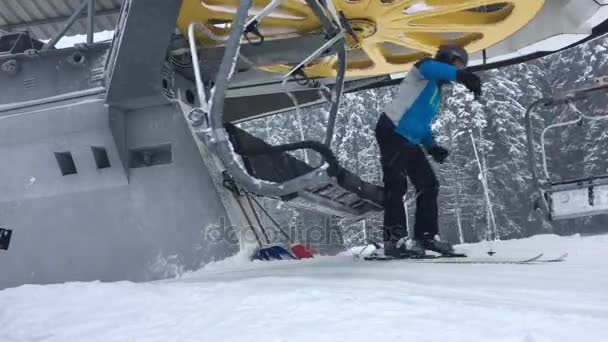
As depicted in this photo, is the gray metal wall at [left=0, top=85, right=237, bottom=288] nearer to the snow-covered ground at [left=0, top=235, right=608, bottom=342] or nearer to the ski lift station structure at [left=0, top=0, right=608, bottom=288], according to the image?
the ski lift station structure at [left=0, top=0, right=608, bottom=288]

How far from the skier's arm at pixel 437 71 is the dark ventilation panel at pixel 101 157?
2714 mm

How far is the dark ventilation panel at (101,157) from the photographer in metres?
4.62

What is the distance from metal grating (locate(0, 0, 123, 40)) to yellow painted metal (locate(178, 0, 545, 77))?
2.49 meters

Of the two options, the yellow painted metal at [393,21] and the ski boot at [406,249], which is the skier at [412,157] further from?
the yellow painted metal at [393,21]

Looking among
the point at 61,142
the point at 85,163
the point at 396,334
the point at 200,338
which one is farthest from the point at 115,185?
the point at 396,334

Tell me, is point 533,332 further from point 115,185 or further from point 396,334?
point 115,185

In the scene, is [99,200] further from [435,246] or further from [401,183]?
[435,246]

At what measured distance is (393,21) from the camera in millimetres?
5215

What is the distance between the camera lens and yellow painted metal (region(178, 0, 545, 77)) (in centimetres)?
477

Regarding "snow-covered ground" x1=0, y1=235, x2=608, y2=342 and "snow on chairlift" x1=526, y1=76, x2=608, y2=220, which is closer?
"snow-covered ground" x1=0, y1=235, x2=608, y2=342

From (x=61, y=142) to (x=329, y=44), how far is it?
2.40m

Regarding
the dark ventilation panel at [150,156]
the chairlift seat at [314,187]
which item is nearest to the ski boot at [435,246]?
the chairlift seat at [314,187]

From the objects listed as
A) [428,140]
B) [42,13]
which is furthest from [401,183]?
[42,13]

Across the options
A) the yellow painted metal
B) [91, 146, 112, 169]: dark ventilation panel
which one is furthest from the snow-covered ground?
the yellow painted metal
